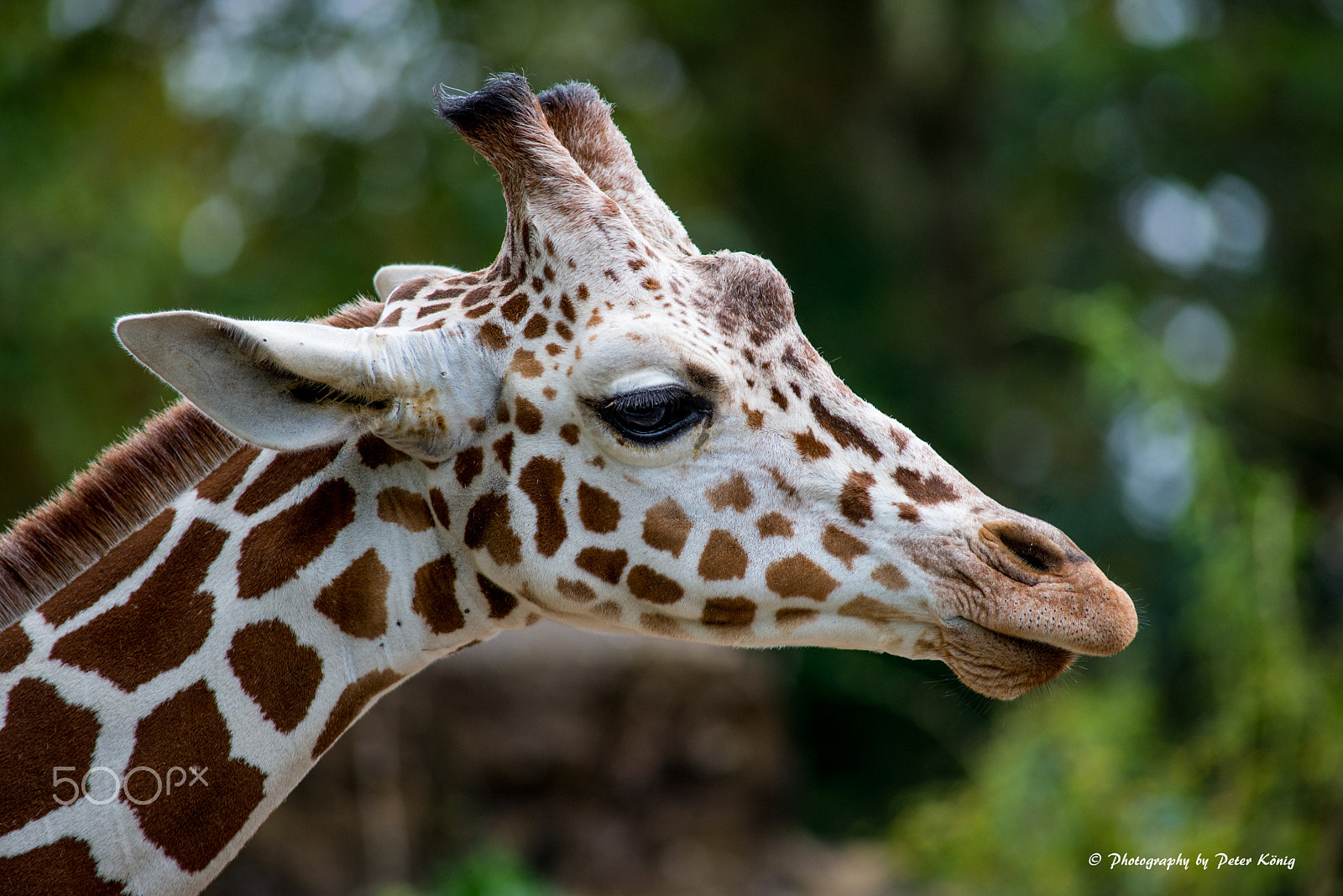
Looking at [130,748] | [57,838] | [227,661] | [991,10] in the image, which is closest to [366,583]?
[227,661]

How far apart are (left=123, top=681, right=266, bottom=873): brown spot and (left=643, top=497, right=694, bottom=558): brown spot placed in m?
1.06

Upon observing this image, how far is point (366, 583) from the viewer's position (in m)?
2.61

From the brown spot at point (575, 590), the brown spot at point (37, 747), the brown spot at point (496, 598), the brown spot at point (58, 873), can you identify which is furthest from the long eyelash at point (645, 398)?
the brown spot at point (58, 873)

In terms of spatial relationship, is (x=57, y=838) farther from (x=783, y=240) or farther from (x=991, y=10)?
(x=991, y=10)

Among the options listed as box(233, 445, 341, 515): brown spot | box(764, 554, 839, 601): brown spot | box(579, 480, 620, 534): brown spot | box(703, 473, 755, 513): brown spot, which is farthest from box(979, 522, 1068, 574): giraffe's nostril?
box(233, 445, 341, 515): brown spot

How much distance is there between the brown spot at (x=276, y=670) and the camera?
2547mm

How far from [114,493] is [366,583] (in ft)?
2.25

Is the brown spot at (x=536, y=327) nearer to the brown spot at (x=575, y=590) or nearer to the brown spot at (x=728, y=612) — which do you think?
the brown spot at (x=575, y=590)

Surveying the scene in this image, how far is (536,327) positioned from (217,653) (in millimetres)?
1066

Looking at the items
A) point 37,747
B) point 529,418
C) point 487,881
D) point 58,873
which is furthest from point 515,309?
point 487,881

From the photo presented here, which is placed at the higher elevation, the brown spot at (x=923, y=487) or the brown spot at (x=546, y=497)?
the brown spot at (x=923, y=487)

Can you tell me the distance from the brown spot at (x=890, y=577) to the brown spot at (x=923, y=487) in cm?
17

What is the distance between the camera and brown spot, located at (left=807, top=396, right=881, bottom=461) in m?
2.67

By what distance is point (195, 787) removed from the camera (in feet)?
8.16
